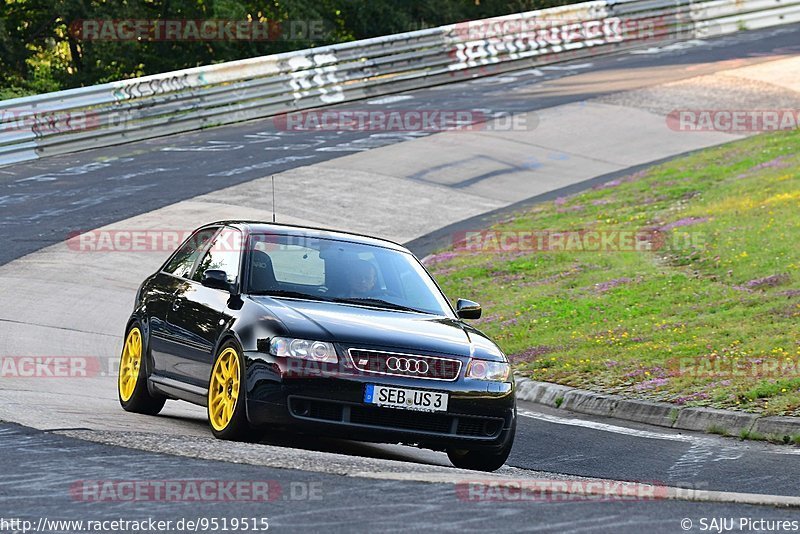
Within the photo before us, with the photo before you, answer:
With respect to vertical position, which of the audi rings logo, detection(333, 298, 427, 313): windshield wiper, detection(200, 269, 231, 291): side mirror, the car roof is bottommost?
the audi rings logo

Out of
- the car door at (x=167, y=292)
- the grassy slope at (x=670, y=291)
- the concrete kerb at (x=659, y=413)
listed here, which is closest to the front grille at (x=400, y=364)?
the car door at (x=167, y=292)

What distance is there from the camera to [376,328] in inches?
337

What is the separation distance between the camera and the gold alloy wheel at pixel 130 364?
10.4 m

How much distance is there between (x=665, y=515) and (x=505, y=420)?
7.02 ft

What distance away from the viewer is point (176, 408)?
11602 millimetres

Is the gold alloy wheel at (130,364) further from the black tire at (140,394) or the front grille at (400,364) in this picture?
the front grille at (400,364)

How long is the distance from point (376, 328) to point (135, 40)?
111 feet

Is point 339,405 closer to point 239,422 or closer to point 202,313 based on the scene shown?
point 239,422

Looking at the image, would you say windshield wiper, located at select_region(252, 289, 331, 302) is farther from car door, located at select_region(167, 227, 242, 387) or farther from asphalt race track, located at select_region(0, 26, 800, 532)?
asphalt race track, located at select_region(0, 26, 800, 532)

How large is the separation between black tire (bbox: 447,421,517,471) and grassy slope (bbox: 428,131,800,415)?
9.24ft

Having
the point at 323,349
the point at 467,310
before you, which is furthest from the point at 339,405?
the point at 467,310

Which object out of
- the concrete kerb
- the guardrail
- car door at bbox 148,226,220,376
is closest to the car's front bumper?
car door at bbox 148,226,220,376

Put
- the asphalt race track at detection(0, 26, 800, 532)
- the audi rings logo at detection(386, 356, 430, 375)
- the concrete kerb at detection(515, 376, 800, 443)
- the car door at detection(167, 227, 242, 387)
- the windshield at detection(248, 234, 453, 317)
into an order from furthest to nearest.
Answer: the concrete kerb at detection(515, 376, 800, 443) < the windshield at detection(248, 234, 453, 317) < the car door at detection(167, 227, 242, 387) < the audi rings logo at detection(386, 356, 430, 375) < the asphalt race track at detection(0, 26, 800, 532)

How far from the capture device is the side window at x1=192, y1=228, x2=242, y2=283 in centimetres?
954
